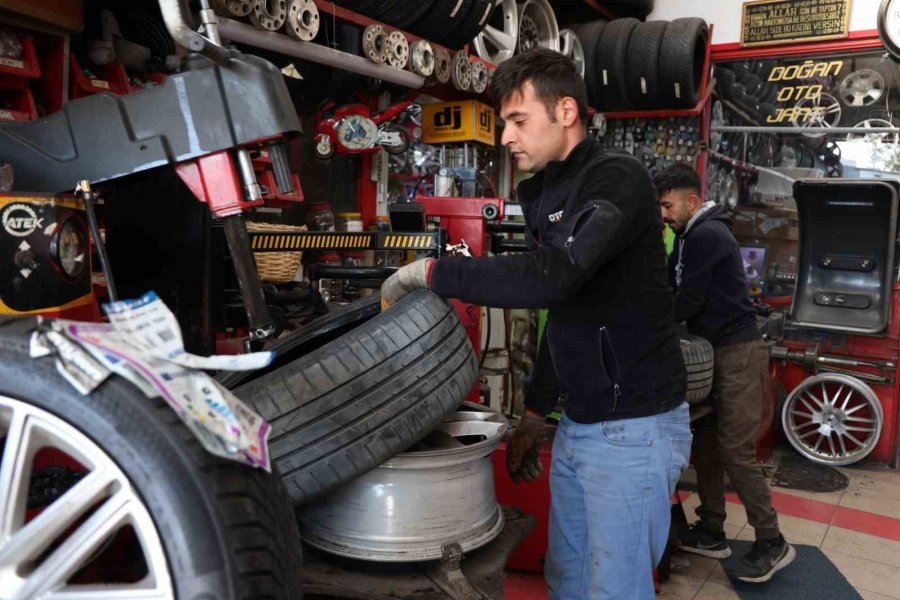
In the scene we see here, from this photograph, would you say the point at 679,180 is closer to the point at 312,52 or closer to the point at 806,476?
the point at 312,52

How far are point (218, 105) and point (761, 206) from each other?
6695 millimetres

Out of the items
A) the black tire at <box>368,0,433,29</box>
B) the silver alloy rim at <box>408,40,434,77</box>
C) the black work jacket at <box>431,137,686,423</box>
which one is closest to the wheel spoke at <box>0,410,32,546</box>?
the black work jacket at <box>431,137,686,423</box>

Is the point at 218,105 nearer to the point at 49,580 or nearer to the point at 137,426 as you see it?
the point at 137,426

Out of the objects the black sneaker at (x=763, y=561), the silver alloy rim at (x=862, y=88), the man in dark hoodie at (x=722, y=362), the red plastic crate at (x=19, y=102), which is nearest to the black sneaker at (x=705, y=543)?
the man in dark hoodie at (x=722, y=362)

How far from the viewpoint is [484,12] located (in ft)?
13.4

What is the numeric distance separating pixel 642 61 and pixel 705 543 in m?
3.85

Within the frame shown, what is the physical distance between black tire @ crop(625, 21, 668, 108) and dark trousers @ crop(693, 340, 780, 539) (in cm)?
318

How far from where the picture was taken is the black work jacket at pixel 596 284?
1.60 meters

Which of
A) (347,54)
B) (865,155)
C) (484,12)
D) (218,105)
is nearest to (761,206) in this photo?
(865,155)

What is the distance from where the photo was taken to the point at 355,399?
1560mm

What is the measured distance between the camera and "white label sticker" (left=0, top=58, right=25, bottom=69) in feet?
7.39

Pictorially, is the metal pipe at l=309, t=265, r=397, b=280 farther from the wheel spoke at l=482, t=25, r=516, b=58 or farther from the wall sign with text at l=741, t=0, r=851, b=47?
the wall sign with text at l=741, t=0, r=851, b=47

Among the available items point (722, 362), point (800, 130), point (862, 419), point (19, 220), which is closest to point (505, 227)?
point (722, 362)

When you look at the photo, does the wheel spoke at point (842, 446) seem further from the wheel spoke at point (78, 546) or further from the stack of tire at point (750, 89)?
the wheel spoke at point (78, 546)
